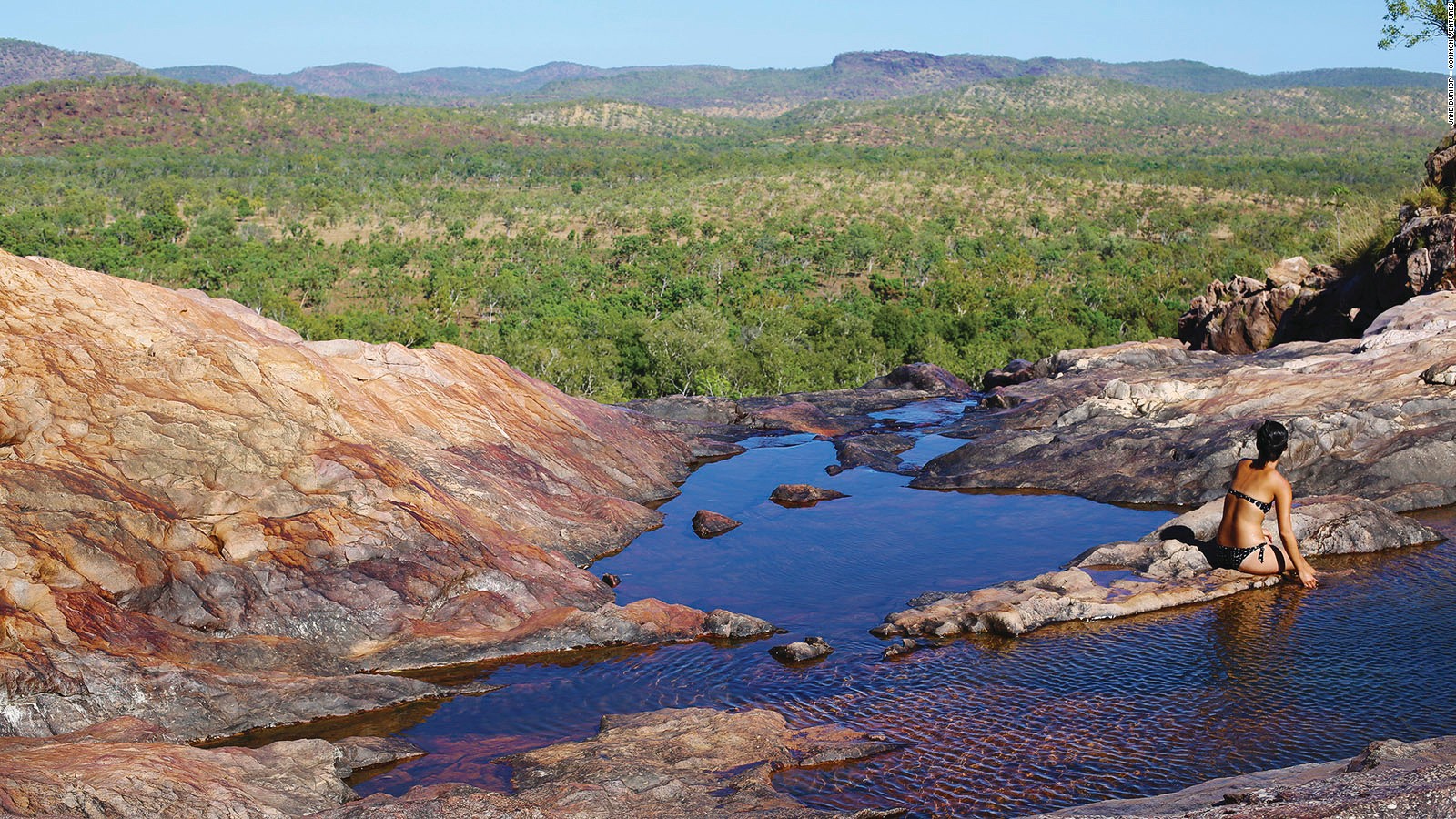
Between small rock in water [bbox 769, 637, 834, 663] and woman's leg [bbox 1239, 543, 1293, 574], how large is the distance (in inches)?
191

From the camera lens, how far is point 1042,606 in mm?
13273

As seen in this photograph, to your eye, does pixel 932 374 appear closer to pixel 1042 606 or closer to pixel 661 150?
pixel 1042 606

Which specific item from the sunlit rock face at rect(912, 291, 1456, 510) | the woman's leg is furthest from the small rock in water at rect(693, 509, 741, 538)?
the woman's leg

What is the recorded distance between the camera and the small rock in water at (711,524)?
19734 millimetres

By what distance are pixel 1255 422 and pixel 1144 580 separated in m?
7.60

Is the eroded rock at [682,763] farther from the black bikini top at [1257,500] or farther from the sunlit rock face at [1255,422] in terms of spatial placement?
the sunlit rock face at [1255,422]

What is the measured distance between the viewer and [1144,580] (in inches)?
549

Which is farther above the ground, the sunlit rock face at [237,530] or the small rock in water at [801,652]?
the sunlit rock face at [237,530]

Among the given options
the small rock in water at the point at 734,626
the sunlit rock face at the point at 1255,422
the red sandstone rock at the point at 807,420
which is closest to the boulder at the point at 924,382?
the red sandstone rock at the point at 807,420

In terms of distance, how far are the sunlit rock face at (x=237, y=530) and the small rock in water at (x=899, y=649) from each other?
236 centimetres

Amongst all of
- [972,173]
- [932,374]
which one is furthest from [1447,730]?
[972,173]

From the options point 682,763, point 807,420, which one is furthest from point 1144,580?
point 807,420

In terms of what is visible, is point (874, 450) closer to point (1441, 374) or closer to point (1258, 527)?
point (1441, 374)

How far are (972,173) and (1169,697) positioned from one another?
372 feet
